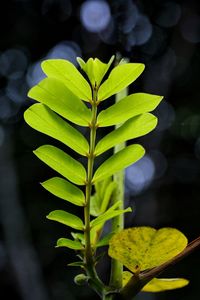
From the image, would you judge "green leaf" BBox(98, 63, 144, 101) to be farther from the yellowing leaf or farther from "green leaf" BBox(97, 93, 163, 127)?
the yellowing leaf

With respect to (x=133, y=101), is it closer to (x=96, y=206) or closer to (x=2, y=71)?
(x=96, y=206)

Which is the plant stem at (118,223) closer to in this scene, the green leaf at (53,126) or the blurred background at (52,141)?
the green leaf at (53,126)

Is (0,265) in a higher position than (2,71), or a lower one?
lower

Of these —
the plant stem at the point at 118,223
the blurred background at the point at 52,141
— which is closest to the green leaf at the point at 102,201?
the plant stem at the point at 118,223

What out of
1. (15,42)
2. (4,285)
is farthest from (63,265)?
(15,42)

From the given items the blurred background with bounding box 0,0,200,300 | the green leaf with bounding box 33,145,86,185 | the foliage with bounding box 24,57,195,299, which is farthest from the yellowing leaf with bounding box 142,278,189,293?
the blurred background with bounding box 0,0,200,300

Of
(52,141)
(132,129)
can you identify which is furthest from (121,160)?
(52,141)
